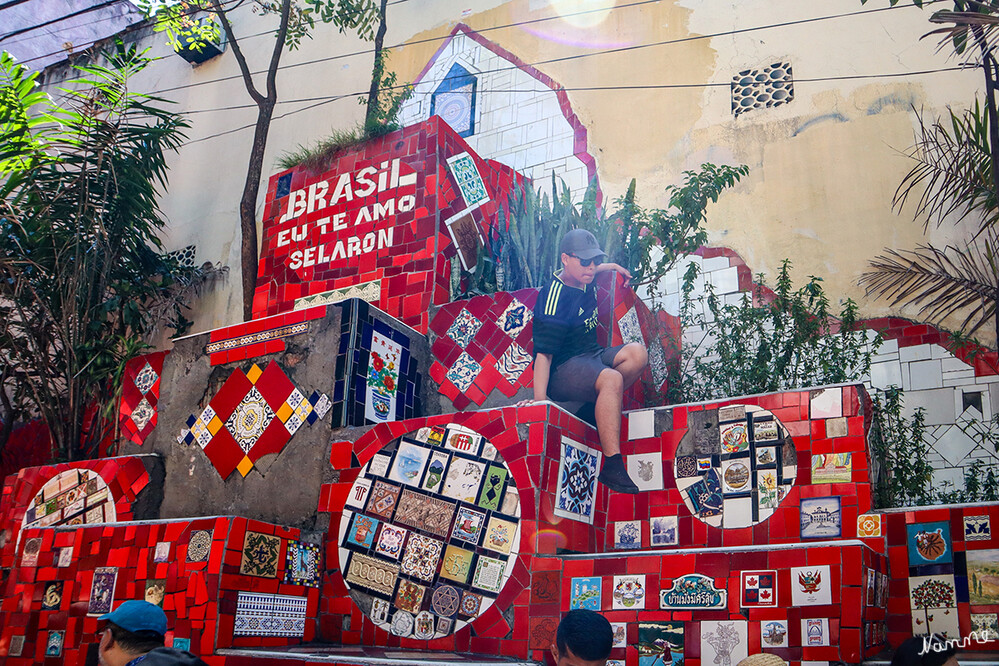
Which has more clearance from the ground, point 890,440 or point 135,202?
point 135,202

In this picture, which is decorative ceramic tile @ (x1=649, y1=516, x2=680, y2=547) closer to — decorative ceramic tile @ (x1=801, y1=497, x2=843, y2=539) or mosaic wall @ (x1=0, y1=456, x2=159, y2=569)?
decorative ceramic tile @ (x1=801, y1=497, x2=843, y2=539)

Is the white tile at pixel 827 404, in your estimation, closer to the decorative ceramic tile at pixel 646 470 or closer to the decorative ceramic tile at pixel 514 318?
the decorative ceramic tile at pixel 646 470

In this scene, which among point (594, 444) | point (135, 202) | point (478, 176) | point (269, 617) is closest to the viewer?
point (269, 617)

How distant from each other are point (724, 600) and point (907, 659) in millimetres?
1412

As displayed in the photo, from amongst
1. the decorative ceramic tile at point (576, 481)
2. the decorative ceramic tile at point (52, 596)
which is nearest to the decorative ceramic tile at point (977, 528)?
the decorative ceramic tile at point (576, 481)

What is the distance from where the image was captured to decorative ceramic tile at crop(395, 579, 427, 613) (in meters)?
5.25

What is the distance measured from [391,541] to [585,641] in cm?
253

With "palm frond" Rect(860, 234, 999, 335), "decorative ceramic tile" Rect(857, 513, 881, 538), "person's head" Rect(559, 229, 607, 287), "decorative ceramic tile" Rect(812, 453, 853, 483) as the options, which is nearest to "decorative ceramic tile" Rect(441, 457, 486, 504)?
"person's head" Rect(559, 229, 607, 287)

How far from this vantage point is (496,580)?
16.5 ft

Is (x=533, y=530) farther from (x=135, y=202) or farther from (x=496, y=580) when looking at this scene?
(x=135, y=202)

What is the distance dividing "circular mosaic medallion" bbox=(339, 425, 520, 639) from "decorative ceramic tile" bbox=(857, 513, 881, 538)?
6.12 ft

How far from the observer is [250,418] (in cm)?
628

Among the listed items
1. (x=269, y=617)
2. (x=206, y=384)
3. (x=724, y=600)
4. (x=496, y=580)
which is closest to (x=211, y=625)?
(x=269, y=617)

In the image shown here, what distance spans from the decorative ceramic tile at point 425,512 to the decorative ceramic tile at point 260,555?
75cm
